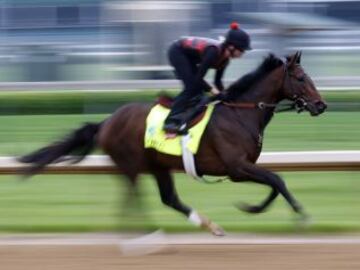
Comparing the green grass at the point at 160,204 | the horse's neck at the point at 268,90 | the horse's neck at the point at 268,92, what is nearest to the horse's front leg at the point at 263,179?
the horse's neck at the point at 268,92

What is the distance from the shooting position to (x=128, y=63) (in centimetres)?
1683

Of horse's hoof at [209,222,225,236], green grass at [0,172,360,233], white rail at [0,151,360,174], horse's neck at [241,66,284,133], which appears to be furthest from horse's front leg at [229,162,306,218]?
white rail at [0,151,360,174]

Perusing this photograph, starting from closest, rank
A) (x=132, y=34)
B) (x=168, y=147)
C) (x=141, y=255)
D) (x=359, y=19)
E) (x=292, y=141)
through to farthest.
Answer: (x=141, y=255)
(x=168, y=147)
(x=292, y=141)
(x=132, y=34)
(x=359, y=19)

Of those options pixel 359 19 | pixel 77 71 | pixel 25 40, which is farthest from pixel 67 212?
pixel 359 19

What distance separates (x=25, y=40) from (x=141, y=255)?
37.3 ft

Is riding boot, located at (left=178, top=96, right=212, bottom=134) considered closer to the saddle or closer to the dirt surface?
the saddle

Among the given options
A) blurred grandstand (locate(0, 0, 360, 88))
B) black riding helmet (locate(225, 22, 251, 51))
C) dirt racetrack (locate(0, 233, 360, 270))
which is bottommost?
blurred grandstand (locate(0, 0, 360, 88))

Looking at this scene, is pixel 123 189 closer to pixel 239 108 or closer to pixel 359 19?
pixel 239 108

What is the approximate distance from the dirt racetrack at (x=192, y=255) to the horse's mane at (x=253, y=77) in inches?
40.4

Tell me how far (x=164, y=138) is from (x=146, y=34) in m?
9.98

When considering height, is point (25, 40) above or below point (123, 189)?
below

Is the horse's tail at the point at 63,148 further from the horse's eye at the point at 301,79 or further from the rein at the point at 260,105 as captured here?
the horse's eye at the point at 301,79

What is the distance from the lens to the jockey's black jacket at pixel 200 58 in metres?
6.59

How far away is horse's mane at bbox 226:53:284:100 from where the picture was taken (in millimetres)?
6785
